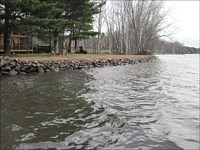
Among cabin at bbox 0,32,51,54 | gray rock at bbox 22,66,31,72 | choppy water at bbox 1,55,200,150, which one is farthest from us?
cabin at bbox 0,32,51,54

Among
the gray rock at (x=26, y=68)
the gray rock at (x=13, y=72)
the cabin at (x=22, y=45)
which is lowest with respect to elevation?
the gray rock at (x=13, y=72)

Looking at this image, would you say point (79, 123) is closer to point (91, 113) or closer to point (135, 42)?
point (91, 113)

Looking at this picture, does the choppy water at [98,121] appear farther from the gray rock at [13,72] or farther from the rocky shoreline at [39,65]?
the rocky shoreline at [39,65]

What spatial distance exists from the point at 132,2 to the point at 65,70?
27.0 meters

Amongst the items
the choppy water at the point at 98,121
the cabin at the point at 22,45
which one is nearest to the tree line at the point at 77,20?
the cabin at the point at 22,45

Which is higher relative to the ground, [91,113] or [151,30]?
[151,30]

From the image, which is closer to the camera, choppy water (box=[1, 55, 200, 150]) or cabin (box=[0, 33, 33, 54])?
choppy water (box=[1, 55, 200, 150])

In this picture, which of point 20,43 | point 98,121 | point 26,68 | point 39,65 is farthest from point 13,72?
point 20,43

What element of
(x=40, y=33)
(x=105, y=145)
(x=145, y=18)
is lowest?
(x=105, y=145)

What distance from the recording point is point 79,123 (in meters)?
6.62

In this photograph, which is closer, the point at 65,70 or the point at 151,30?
the point at 65,70

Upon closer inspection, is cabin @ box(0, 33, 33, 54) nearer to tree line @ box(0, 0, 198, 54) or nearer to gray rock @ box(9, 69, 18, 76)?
tree line @ box(0, 0, 198, 54)

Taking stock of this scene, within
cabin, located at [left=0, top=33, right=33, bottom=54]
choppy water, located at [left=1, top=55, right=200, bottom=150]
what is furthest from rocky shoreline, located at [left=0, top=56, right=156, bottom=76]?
cabin, located at [left=0, top=33, right=33, bottom=54]

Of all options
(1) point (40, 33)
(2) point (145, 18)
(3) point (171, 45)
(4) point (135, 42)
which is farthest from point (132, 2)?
→ (3) point (171, 45)
